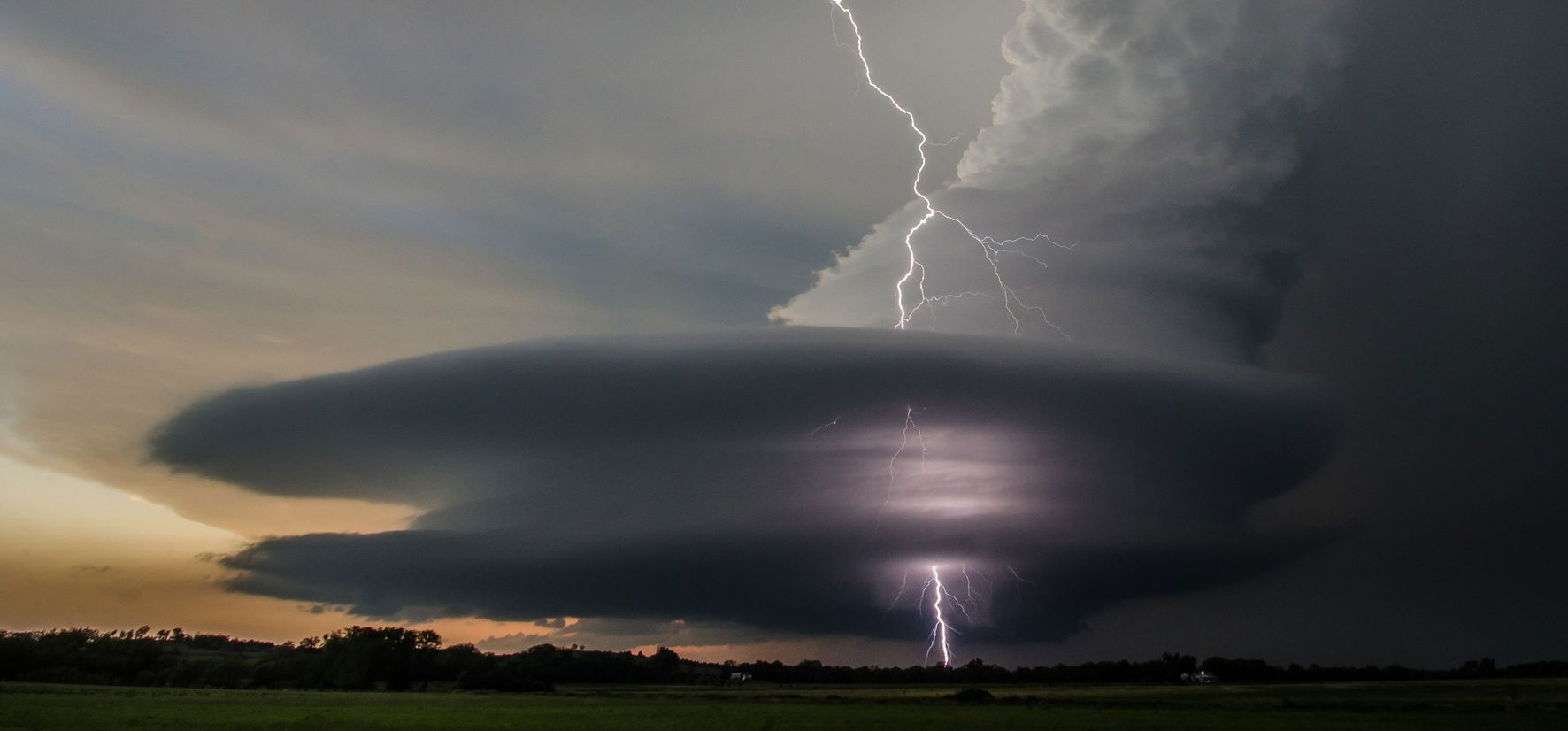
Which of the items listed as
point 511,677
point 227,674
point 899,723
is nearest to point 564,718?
point 899,723

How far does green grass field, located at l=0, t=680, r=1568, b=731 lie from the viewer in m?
51.7

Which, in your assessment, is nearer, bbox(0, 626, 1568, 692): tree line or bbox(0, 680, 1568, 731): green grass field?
bbox(0, 680, 1568, 731): green grass field

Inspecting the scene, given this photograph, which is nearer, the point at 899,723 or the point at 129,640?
the point at 899,723

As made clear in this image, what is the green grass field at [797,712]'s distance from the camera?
5172cm

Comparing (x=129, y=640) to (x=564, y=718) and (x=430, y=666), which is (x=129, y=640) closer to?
(x=430, y=666)

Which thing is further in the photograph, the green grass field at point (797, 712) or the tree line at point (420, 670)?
the tree line at point (420, 670)

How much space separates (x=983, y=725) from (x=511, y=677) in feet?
314

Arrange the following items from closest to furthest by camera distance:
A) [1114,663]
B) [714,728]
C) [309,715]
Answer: [714,728] → [309,715] → [1114,663]

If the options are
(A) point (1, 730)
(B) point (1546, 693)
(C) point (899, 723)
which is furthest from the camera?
(B) point (1546, 693)

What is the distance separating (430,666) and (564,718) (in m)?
84.8

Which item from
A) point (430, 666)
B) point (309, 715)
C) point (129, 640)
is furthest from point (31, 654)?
point (309, 715)

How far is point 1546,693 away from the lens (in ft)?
254

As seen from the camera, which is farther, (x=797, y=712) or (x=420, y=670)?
(x=420, y=670)

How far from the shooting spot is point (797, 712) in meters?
63.3
